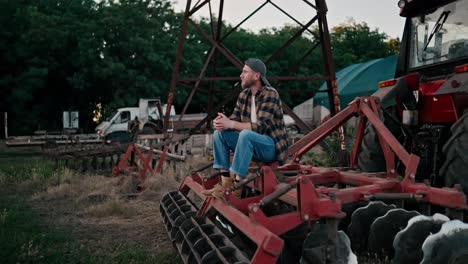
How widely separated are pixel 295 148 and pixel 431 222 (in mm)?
1520

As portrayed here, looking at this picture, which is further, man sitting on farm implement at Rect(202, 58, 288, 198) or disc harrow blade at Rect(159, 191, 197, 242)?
disc harrow blade at Rect(159, 191, 197, 242)

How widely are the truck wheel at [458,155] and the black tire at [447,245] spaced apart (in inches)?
25.4

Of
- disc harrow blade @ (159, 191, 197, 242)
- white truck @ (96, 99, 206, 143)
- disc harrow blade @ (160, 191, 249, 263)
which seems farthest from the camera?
white truck @ (96, 99, 206, 143)

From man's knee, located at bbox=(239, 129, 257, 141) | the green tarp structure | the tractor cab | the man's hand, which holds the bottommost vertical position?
man's knee, located at bbox=(239, 129, 257, 141)

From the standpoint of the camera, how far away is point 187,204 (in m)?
5.62

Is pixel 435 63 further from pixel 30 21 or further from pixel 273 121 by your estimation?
pixel 30 21

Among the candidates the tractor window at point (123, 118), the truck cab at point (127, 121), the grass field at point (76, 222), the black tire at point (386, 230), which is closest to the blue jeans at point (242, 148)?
the black tire at point (386, 230)

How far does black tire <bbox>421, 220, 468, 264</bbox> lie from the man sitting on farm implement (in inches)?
56.3

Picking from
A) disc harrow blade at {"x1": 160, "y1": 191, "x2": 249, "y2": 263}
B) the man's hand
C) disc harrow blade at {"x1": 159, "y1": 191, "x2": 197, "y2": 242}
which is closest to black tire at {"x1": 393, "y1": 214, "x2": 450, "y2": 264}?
disc harrow blade at {"x1": 160, "y1": 191, "x2": 249, "y2": 263}

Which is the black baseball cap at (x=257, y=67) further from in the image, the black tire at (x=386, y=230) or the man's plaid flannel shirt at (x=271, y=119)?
the black tire at (x=386, y=230)

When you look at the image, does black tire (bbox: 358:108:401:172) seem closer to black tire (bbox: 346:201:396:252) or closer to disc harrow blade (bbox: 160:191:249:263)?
black tire (bbox: 346:201:396:252)

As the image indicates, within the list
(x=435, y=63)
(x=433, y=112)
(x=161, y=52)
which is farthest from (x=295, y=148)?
(x=161, y=52)

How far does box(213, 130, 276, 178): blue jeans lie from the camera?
13.5 ft

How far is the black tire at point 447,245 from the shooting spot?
3447mm
